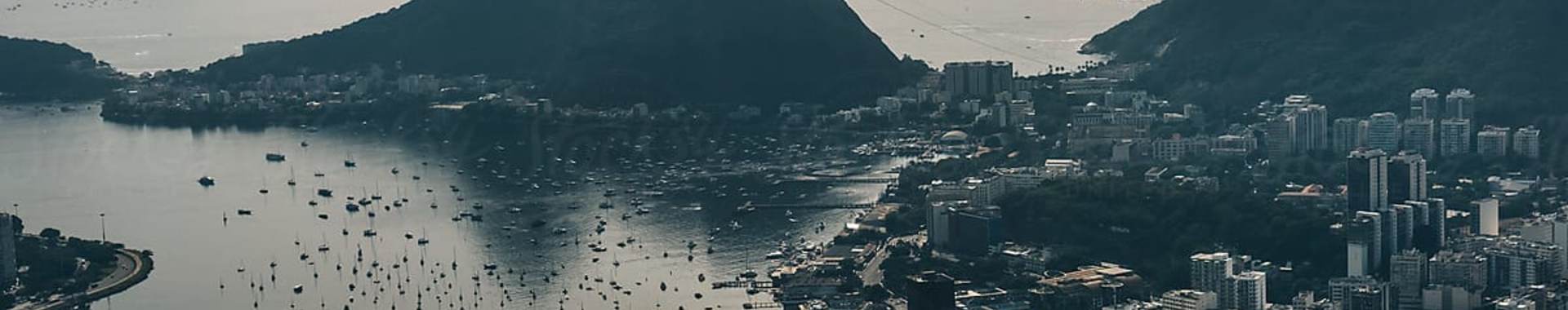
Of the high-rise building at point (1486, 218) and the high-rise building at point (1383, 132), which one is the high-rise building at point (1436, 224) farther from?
the high-rise building at point (1383, 132)

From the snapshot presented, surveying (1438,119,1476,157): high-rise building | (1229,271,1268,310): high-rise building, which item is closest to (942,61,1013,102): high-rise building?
(1438,119,1476,157): high-rise building

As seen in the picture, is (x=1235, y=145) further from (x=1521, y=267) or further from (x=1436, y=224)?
(x=1521, y=267)

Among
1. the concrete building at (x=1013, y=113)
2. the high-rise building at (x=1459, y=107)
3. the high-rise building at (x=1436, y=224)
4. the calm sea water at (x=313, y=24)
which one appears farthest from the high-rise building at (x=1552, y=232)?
the calm sea water at (x=313, y=24)

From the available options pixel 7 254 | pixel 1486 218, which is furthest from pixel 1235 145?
pixel 7 254

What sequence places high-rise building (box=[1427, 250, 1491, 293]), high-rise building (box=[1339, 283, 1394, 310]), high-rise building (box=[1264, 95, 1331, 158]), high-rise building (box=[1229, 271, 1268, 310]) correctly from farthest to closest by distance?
high-rise building (box=[1264, 95, 1331, 158]), high-rise building (box=[1427, 250, 1491, 293]), high-rise building (box=[1229, 271, 1268, 310]), high-rise building (box=[1339, 283, 1394, 310])

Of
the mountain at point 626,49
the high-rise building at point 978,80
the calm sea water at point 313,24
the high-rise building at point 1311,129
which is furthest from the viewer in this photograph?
the calm sea water at point 313,24

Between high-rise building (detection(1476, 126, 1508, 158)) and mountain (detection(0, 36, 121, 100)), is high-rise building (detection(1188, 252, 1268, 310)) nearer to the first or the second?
high-rise building (detection(1476, 126, 1508, 158))
